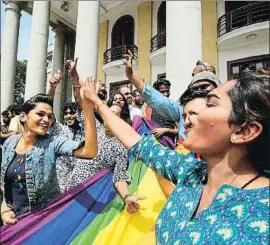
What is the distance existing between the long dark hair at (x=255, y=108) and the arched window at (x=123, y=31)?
44.7 feet

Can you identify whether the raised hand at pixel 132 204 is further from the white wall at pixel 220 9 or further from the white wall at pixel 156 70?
the white wall at pixel 156 70

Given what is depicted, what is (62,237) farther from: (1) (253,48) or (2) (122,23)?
(2) (122,23)

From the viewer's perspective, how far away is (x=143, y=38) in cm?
1355

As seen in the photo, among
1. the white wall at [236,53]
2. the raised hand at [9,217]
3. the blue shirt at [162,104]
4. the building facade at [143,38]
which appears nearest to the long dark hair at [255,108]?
the blue shirt at [162,104]

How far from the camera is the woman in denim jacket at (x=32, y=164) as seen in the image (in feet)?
7.04

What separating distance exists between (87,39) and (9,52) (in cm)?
478

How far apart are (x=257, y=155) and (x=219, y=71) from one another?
10.6 m

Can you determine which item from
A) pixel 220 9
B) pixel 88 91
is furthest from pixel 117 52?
pixel 88 91

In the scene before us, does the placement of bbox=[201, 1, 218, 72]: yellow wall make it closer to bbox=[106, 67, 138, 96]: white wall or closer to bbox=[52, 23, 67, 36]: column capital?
bbox=[106, 67, 138, 96]: white wall

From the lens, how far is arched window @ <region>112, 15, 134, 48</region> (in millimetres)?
14273

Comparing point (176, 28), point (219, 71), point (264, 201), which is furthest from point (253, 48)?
point (264, 201)

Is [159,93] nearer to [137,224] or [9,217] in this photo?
[137,224]

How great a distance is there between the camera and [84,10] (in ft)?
28.8

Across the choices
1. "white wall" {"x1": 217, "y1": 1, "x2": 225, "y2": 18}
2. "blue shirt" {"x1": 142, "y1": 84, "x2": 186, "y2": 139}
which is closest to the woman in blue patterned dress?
"blue shirt" {"x1": 142, "y1": 84, "x2": 186, "y2": 139}
